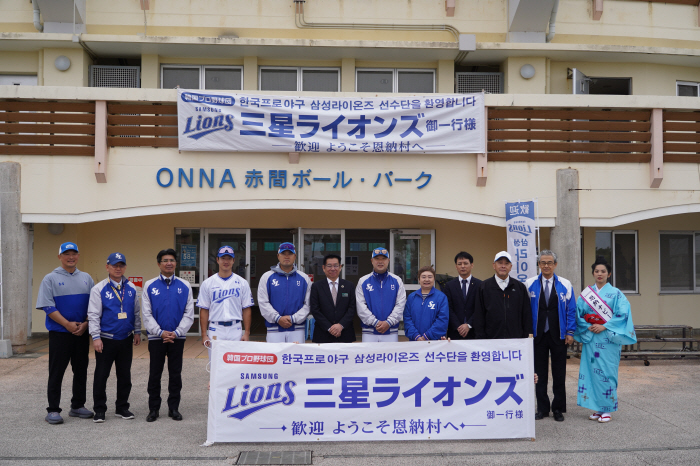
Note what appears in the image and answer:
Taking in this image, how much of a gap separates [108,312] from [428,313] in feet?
11.2

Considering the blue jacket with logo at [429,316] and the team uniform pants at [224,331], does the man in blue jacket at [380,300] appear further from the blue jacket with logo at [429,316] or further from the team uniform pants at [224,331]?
the team uniform pants at [224,331]

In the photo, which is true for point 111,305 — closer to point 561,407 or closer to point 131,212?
point 131,212

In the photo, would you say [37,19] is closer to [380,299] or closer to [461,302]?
[380,299]

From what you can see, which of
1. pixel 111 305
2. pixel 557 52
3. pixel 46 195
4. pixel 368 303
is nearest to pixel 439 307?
pixel 368 303

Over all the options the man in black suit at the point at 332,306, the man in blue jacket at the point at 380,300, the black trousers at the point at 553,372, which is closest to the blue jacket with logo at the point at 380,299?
the man in blue jacket at the point at 380,300

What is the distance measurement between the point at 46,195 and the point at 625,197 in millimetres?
10214

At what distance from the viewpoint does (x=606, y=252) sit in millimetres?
12625

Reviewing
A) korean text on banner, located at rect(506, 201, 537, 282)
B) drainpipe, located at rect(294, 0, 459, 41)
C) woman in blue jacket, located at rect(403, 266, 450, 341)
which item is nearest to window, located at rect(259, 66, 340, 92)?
drainpipe, located at rect(294, 0, 459, 41)

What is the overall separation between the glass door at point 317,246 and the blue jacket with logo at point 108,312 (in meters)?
6.09

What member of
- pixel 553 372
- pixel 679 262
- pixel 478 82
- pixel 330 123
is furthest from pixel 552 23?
pixel 553 372

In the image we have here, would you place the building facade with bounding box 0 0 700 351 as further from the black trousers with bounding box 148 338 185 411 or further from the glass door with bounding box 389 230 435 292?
the black trousers with bounding box 148 338 185 411

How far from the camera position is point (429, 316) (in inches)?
241

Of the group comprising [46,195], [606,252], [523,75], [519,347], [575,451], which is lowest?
[575,451]

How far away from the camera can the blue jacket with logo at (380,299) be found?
20.6ft
